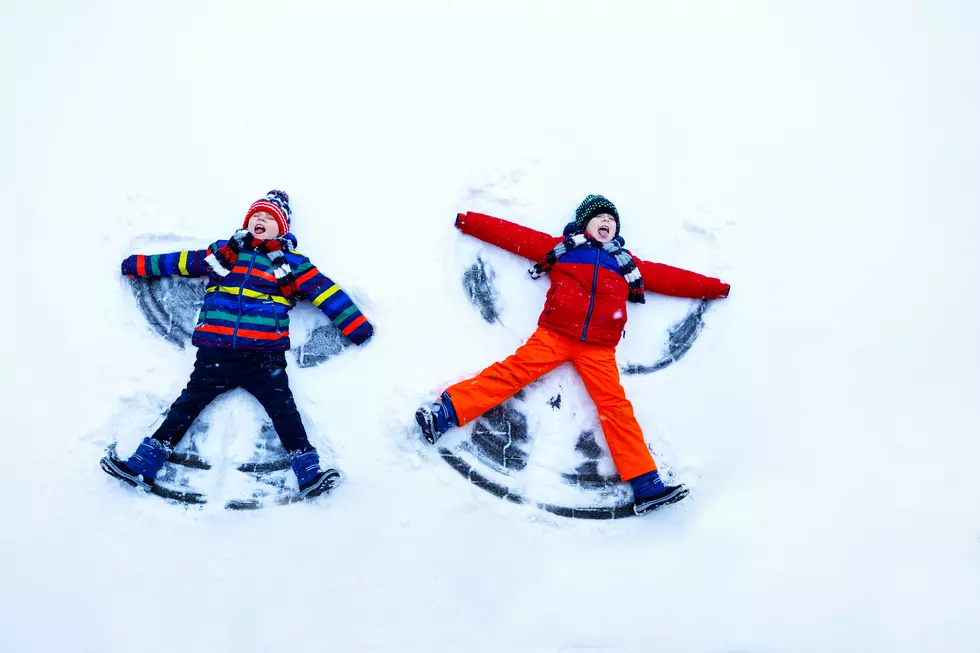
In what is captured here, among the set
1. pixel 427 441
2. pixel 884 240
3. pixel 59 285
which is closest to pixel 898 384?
pixel 884 240

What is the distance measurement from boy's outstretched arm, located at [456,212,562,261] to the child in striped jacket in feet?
2.10

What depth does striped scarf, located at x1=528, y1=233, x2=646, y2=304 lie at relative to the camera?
2.76m

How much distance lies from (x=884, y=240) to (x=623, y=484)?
1.76 m

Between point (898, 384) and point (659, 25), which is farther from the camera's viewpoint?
point (659, 25)

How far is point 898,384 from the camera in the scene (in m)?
2.92

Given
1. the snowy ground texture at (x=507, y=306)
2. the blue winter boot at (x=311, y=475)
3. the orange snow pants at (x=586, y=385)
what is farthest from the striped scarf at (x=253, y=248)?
the orange snow pants at (x=586, y=385)

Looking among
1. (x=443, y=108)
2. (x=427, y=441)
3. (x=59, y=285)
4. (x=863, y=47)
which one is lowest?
(x=427, y=441)

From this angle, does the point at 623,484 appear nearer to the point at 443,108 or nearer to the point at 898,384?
the point at 898,384

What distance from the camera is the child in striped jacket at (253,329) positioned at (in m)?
2.63

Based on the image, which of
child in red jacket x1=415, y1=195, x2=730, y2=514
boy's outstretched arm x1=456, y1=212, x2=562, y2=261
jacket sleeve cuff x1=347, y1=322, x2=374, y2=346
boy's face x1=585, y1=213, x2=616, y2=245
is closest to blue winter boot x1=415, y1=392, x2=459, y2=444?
child in red jacket x1=415, y1=195, x2=730, y2=514

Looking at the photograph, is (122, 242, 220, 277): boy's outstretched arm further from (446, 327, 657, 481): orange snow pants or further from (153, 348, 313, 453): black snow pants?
(446, 327, 657, 481): orange snow pants

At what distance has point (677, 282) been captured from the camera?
2.85 m

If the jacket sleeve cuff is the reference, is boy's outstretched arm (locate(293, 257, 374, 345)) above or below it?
above

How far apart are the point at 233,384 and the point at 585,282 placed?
5.22ft
